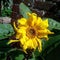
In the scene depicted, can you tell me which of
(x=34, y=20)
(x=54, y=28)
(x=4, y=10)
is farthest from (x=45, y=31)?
(x=4, y=10)

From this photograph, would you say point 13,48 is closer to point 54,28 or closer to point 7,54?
point 7,54

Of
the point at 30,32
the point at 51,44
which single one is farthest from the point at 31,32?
the point at 51,44

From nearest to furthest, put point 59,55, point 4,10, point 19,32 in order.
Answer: point 19,32 < point 59,55 < point 4,10

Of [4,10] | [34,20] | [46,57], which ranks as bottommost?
[4,10]

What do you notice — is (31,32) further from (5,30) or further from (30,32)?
(5,30)

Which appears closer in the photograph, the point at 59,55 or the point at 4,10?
the point at 59,55

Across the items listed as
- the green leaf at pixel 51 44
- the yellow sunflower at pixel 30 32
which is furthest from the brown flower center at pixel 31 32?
the green leaf at pixel 51 44

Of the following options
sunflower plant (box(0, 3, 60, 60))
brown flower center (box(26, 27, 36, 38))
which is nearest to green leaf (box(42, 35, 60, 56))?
sunflower plant (box(0, 3, 60, 60))

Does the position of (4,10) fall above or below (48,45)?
below
